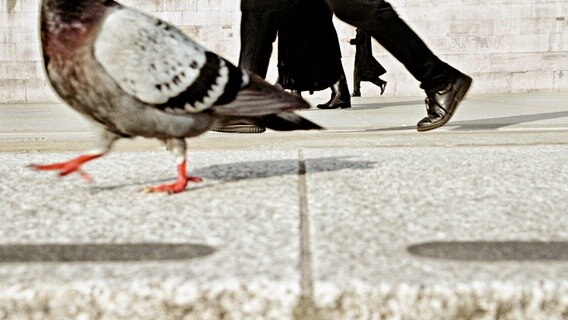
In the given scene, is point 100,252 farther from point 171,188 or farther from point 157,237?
point 171,188

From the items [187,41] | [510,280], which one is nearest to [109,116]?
[187,41]

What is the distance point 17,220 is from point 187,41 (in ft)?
2.56

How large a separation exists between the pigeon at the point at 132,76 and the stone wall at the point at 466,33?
45.4 feet

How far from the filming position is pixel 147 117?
2.55 meters

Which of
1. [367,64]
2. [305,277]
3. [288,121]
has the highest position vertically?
[288,121]

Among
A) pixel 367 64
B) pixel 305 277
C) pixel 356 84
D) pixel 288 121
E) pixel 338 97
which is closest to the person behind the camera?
pixel 305 277

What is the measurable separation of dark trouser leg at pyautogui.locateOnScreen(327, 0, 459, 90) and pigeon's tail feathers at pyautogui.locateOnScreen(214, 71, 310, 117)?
2.34m

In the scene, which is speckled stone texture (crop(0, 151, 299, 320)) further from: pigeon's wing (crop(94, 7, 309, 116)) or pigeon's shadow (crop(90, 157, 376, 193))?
pigeon's wing (crop(94, 7, 309, 116))

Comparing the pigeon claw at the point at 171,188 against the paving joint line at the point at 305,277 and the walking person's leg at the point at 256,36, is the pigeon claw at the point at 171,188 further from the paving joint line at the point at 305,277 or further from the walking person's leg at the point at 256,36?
the walking person's leg at the point at 256,36

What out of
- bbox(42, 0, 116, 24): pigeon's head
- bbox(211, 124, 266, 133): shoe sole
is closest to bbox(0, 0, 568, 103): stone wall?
bbox(211, 124, 266, 133): shoe sole

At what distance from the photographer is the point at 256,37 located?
18.2 feet

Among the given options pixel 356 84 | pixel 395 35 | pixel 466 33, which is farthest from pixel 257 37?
pixel 466 33

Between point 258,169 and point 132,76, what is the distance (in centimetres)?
93

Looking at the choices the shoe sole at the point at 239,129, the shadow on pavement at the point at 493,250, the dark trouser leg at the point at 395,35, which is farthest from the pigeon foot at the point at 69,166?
the dark trouser leg at the point at 395,35
